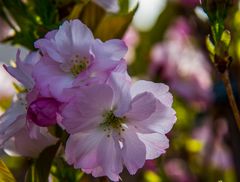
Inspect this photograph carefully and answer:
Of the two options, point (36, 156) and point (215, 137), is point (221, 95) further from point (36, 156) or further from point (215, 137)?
point (36, 156)

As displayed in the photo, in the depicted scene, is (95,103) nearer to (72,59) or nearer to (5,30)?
(72,59)

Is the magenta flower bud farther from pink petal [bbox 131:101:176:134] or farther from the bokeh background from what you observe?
the bokeh background

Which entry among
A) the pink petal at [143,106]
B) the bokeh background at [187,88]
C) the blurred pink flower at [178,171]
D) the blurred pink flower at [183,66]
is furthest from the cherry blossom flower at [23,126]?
the blurred pink flower at [183,66]

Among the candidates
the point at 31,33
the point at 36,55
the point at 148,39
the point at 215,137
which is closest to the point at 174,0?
the point at 148,39

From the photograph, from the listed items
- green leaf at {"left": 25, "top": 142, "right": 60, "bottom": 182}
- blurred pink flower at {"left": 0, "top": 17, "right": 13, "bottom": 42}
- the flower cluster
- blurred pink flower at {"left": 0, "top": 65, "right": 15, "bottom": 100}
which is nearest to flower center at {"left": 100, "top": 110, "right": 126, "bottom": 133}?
the flower cluster

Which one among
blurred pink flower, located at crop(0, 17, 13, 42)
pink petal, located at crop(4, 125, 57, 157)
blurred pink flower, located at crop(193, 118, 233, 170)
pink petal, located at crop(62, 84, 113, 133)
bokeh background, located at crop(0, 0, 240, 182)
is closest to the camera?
pink petal, located at crop(62, 84, 113, 133)

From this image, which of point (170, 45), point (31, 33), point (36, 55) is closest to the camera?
Answer: point (36, 55)
